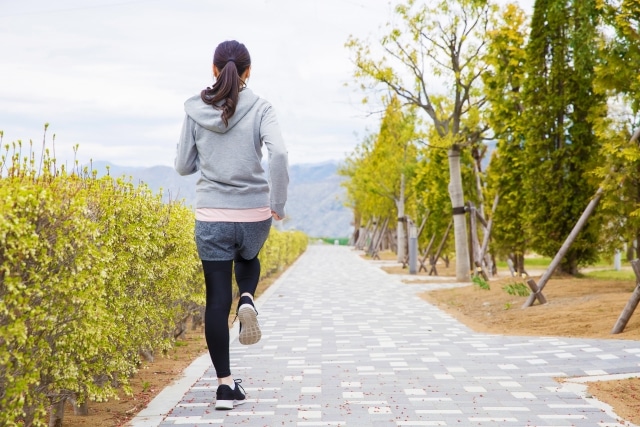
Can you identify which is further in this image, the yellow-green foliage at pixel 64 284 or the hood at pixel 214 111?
the hood at pixel 214 111

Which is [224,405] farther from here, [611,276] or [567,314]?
[611,276]

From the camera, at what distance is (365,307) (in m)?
13.0

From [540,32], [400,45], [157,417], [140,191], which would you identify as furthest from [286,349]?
[400,45]

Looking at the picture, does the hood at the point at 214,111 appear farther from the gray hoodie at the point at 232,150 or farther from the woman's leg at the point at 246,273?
the woman's leg at the point at 246,273

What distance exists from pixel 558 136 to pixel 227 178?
1172cm

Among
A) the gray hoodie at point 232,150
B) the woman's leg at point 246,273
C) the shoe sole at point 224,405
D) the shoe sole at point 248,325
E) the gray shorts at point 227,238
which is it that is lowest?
the shoe sole at point 224,405

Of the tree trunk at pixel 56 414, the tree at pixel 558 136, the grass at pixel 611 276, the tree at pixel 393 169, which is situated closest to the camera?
the tree trunk at pixel 56 414

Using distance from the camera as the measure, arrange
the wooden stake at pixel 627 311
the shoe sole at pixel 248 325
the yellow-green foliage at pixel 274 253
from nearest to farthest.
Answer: the shoe sole at pixel 248 325 → the wooden stake at pixel 627 311 → the yellow-green foliage at pixel 274 253

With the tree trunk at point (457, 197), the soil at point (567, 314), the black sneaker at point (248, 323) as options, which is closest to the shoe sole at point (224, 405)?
the black sneaker at point (248, 323)

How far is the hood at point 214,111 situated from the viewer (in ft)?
15.7

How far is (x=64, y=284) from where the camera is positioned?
3545 millimetres

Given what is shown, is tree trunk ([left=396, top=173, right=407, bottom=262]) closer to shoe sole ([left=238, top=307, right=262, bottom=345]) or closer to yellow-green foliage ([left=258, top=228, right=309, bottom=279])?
yellow-green foliage ([left=258, top=228, right=309, bottom=279])

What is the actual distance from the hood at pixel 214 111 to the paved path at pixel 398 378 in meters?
1.80

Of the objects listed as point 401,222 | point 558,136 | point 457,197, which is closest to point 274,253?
point 457,197
